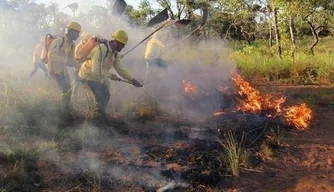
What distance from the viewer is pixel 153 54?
9234 mm

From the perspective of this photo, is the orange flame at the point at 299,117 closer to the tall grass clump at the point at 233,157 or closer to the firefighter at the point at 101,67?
the tall grass clump at the point at 233,157

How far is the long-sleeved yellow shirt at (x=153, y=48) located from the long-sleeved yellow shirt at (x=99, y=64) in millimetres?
3515

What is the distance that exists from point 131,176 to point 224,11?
51.5 ft

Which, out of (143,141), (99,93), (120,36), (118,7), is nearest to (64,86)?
(99,93)

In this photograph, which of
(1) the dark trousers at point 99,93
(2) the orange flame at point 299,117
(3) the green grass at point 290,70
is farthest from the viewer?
(3) the green grass at point 290,70

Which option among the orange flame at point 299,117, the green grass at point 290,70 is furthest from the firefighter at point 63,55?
the green grass at point 290,70

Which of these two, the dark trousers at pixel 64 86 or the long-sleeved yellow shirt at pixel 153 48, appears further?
the long-sleeved yellow shirt at pixel 153 48

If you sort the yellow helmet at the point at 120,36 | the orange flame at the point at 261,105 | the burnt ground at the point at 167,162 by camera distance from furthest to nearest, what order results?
1. the orange flame at the point at 261,105
2. the yellow helmet at the point at 120,36
3. the burnt ground at the point at 167,162

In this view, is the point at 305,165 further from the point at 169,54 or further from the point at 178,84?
the point at 169,54

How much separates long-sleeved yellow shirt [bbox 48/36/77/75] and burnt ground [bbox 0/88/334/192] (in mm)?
1094

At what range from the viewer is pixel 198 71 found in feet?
34.8

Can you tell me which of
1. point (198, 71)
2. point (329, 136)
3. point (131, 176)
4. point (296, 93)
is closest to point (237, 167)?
point (131, 176)

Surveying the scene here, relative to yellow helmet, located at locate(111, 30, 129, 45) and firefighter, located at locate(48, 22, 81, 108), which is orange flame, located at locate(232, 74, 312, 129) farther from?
firefighter, located at locate(48, 22, 81, 108)

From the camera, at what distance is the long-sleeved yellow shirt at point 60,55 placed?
20.0 feet
